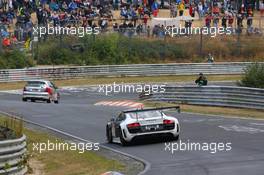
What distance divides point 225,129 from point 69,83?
28.0 metres

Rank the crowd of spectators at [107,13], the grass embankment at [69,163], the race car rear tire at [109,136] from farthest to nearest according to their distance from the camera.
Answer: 1. the crowd of spectators at [107,13]
2. the race car rear tire at [109,136]
3. the grass embankment at [69,163]

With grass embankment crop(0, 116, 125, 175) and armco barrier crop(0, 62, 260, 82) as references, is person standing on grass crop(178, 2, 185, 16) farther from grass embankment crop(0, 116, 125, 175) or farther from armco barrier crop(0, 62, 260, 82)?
grass embankment crop(0, 116, 125, 175)

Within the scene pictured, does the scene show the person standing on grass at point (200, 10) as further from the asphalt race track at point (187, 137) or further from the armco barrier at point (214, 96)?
the asphalt race track at point (187, 137)

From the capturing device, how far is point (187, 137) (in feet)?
71.5

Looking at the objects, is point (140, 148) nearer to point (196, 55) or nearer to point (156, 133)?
point (156, 133)

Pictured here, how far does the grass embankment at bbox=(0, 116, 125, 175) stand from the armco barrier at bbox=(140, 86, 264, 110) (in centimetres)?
1347

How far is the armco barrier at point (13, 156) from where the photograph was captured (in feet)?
46.9

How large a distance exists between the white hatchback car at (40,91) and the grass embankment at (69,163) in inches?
670

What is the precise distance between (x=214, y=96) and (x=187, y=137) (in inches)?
500

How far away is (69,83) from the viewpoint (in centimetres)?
5047

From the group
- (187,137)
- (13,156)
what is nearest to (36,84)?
(187,137)

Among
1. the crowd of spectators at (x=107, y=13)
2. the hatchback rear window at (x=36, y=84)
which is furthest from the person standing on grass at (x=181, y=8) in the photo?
the hatchback rear window at (x=36, y=84)

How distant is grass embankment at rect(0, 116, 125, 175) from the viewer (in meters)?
16.5

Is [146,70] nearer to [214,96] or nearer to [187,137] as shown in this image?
[214,96]
